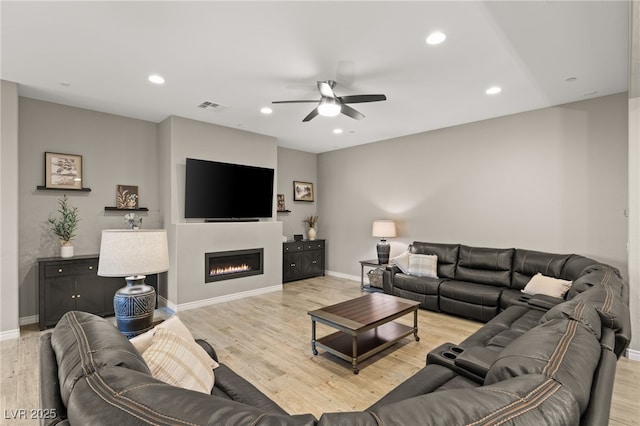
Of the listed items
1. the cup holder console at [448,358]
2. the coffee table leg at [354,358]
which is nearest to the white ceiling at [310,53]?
the cup holder console at [448,358]

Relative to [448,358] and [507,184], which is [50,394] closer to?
[448,358]

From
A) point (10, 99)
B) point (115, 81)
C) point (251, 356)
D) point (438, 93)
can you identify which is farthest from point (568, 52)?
point (10, 99)

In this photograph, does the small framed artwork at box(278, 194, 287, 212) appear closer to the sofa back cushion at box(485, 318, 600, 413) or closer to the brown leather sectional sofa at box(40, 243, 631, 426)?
the brown leather sectional sofa at box(40, 243, 631, 426)

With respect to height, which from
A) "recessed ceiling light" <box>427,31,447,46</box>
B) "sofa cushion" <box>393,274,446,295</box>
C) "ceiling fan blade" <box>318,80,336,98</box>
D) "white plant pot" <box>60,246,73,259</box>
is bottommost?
"sofa cushion" <box>393,274,446,295</box>

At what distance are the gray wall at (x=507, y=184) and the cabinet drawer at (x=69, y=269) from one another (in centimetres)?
468

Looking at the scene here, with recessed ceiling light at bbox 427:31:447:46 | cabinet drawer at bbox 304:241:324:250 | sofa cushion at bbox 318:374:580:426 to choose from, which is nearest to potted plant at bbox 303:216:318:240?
cabinet drawer at bbox 304:241:324:250

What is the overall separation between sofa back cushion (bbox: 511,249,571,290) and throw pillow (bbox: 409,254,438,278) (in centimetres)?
105

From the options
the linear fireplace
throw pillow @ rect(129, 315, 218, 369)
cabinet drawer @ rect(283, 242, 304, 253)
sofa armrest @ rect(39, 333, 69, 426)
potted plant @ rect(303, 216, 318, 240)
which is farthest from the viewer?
potted plant @ rect(303, 216, 318, 240)

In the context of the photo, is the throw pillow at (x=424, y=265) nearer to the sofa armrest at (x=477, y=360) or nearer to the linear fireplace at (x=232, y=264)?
the linear fireplace at (x=232, y=264)

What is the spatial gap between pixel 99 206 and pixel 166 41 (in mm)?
3029

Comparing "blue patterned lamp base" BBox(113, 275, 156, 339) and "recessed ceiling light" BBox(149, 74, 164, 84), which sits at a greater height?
"recessed ceiling light" BBox(149, 74, 164, 84)

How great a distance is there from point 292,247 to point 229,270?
5.23 ft

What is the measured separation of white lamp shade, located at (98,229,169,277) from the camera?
2.01m

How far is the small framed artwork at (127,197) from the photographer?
4.71 metres
